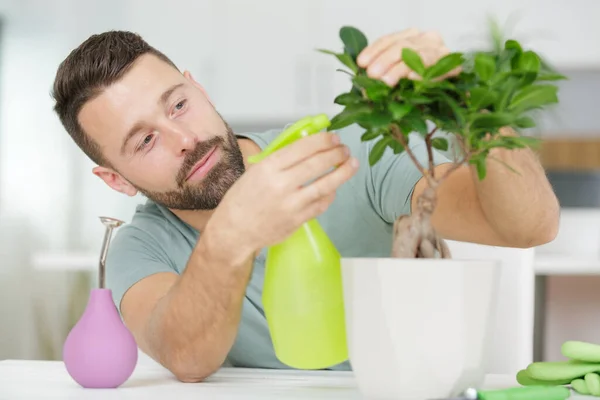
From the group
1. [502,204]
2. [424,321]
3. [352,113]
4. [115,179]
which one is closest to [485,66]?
[352,113]

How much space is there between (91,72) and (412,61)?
884mm

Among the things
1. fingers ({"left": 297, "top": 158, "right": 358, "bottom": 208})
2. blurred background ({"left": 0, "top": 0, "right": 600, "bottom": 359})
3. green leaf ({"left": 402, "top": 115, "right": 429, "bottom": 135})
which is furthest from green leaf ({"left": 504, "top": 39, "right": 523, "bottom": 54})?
blurred background ({"left": 0, "top": 0, "right": 600, "bottom": 359})

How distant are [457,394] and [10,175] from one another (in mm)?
4577

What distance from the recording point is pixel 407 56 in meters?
0.75

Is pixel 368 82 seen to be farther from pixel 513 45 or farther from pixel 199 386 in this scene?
pixel 199 386

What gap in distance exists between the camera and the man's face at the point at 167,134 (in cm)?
143

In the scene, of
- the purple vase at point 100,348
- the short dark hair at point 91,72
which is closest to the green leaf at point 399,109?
the purple vase at point 100,348

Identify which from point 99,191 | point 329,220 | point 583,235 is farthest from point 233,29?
point 329,220

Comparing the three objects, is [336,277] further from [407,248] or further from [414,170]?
[414,170]

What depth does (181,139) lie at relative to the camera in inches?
55.5

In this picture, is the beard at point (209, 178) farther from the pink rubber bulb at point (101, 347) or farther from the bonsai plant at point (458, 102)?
the bonsai plant at point (458, 102)

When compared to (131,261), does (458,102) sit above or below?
above

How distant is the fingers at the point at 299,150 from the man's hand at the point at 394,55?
10 cm

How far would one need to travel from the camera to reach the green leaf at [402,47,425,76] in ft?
2.45
